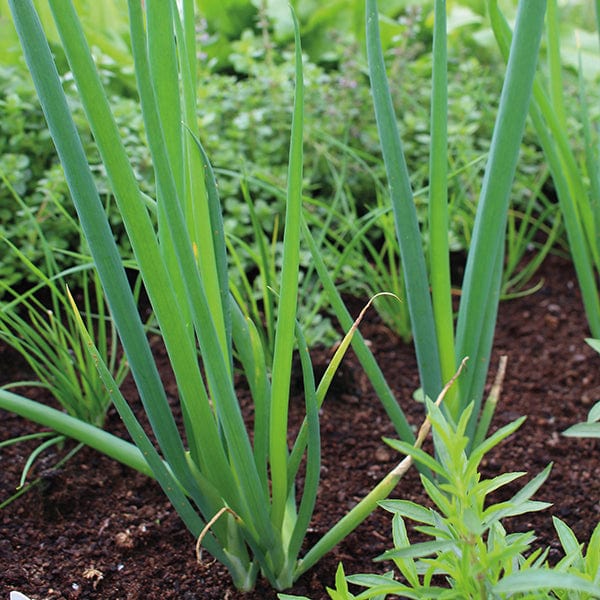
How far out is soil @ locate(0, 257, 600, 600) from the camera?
42.3 inches

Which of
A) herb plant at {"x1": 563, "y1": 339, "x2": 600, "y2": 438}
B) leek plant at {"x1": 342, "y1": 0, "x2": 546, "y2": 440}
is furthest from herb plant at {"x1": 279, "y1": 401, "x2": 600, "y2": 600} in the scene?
leek plant at {"x1": 342, "y1": 0, "x2": 546, "y2": 440}

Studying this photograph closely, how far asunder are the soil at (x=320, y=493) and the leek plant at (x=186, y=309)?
0.37 ft

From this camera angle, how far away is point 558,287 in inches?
77.1

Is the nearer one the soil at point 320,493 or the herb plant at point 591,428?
the herb plant at point 591,428

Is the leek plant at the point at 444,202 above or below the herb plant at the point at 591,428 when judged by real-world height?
above

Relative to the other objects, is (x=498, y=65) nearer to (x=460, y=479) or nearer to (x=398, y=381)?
(x=398, y=381)

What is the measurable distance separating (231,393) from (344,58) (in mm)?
1571

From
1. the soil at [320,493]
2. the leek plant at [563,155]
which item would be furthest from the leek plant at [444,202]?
the soil at [320,493]

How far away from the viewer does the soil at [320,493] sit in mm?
1075

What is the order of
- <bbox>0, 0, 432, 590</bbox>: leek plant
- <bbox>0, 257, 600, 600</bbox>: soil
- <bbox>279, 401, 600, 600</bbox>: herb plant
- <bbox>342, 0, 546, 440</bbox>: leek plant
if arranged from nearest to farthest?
<bbox>279, 401, 600, 600</bbox>: herb plant → <bbox>0, 0, 432, 590</bbox>: leek plant → <bbox>342, 0, 546, 440</bbox>: leek plant → <bbox>0, 257, 600, 600</bbox>: soil

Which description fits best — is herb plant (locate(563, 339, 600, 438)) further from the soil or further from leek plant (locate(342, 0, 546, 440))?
the soil

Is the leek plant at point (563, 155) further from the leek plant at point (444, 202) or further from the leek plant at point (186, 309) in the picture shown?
the leek plant at point (186, 309)

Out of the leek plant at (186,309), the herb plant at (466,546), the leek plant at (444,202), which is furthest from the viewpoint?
the leek plant at (444,202)

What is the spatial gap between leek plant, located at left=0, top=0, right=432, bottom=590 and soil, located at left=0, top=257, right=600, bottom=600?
0.11 meters
